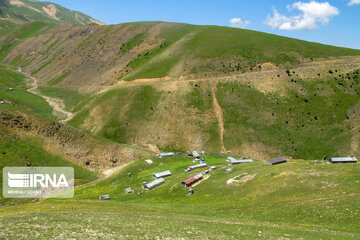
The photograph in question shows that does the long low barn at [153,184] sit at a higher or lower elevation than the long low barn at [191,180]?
lower

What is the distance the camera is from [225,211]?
3594cm

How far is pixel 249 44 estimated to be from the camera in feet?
393

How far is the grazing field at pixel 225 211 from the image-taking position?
25.7 meters

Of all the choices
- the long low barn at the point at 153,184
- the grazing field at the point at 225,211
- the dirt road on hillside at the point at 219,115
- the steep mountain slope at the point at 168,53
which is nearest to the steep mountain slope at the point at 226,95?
the dirt road on hillside at the point at 219,115

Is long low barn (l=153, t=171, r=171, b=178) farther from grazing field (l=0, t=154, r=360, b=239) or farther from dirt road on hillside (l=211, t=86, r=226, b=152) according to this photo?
dirt road on hillside (l=211, t=86, r=226, b=152)

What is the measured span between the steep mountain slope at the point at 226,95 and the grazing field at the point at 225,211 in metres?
33.5

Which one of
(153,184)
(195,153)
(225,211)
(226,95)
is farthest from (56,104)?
(225,211)

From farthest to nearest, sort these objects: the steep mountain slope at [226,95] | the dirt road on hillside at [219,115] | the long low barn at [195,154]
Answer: the dirt road on hillside at [219,115] < the steep mountain slope at [226,95] < the long low barn at [195,154]

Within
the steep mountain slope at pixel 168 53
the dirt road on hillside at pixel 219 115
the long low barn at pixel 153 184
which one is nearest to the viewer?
the long low barn at pixel 153 184

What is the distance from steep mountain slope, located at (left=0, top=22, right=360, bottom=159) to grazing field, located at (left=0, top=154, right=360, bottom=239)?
3352 centimetres

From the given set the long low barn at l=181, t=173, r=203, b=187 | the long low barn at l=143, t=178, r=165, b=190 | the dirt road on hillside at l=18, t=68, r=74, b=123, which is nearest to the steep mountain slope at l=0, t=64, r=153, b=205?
the long low barn at l=143, t=178, r=165, b=190

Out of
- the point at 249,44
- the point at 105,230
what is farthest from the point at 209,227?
the point at 249,44

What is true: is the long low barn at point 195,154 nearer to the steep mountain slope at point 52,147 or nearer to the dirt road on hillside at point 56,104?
the steep mountain slope at point 52,147

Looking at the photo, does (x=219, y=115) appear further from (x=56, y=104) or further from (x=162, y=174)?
(x=56, y=104)
